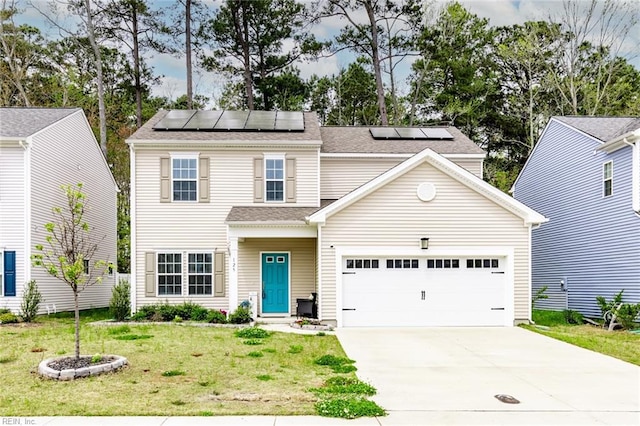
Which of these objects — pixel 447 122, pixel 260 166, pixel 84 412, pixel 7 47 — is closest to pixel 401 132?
pixel 260 166

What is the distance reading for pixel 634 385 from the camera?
8.93 meters

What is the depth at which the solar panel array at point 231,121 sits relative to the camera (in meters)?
19.2

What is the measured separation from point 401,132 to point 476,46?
1463cm

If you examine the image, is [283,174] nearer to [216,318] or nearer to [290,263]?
[290,263]

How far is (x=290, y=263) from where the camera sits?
18.3 m

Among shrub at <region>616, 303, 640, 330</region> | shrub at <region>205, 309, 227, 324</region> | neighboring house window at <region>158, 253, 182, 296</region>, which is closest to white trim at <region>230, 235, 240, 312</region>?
shrub at <region>205, 309, 227, 324</region>

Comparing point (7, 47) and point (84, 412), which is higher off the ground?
point (7, 47)

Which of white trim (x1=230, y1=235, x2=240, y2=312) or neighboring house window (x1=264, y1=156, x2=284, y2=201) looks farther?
neighboring house window (x1=264, y1=156, x2=284, y2=201)

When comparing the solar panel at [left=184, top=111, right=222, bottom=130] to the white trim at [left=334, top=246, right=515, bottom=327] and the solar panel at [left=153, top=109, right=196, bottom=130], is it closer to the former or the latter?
the solar panel at [left=153, top=109, right=196, bottom=130]

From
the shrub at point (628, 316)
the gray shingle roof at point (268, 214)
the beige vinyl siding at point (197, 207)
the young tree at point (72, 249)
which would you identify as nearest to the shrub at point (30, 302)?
the young tree at point (72, 249)

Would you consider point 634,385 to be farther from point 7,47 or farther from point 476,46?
point 7,47

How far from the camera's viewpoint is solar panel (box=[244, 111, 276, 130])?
19453 mm

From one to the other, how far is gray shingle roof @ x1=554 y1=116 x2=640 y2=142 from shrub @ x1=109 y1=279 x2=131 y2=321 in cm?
1559

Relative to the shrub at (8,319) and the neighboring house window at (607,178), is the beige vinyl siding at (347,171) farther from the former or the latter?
the shrub at (8,319)
